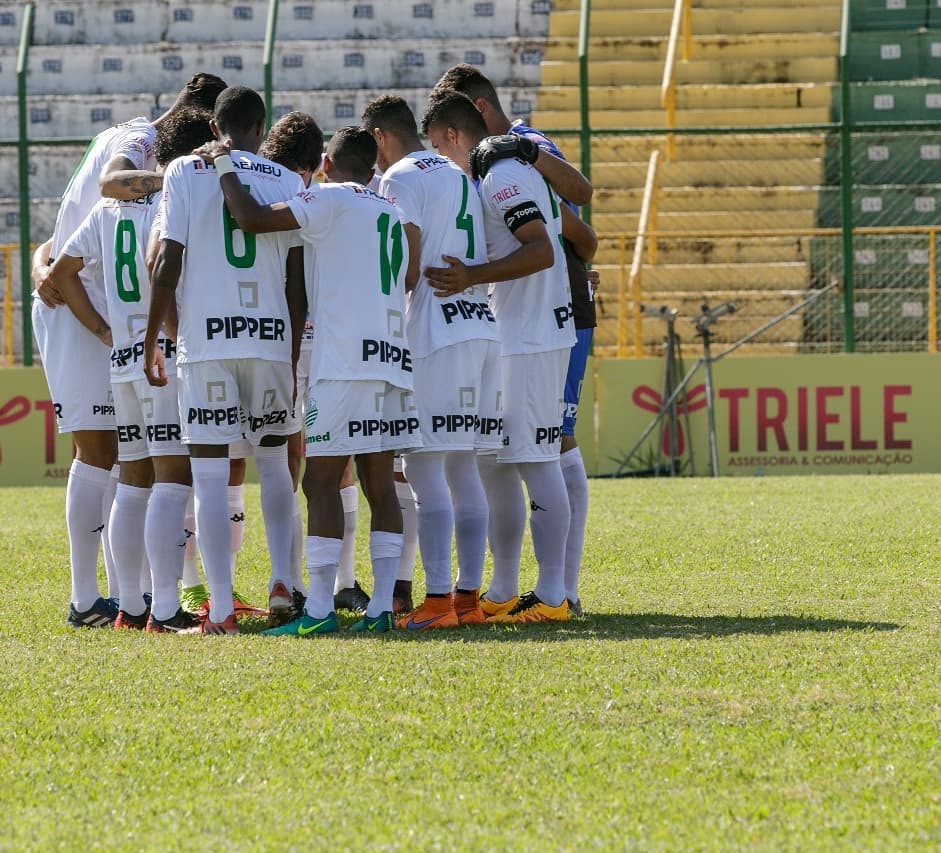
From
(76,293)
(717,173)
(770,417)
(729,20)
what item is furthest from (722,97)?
(76,293)

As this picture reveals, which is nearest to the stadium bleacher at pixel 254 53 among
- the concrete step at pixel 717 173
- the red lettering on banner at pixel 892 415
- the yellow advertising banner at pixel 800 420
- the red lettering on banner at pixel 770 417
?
the concrete step at pixel 717 173

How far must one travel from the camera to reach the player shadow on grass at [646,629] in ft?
17.4

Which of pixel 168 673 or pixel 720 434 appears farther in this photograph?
pixel 720 434

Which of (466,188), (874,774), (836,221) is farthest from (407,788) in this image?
(836,221)

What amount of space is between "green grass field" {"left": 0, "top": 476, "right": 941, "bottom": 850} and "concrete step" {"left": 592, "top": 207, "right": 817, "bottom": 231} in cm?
1289

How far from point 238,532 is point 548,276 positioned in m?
1.67

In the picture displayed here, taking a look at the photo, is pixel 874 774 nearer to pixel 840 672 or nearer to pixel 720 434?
pixel 840 672

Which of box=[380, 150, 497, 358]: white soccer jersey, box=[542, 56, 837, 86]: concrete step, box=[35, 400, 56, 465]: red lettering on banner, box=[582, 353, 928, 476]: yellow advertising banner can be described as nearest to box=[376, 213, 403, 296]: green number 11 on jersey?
box=[380, 150, 497, 358]: white soccer jersey

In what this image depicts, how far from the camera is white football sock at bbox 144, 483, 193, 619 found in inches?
221

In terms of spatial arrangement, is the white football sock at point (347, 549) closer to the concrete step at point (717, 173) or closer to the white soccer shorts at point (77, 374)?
the white soccer shorts at point (77, 374)

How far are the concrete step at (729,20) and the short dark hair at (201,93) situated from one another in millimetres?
16441

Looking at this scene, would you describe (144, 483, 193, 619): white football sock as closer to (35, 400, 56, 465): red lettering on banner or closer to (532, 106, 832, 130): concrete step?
(35, 400, 56, 465): red lettering on banner

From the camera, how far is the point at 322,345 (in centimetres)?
548

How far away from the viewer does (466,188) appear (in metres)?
5.80
